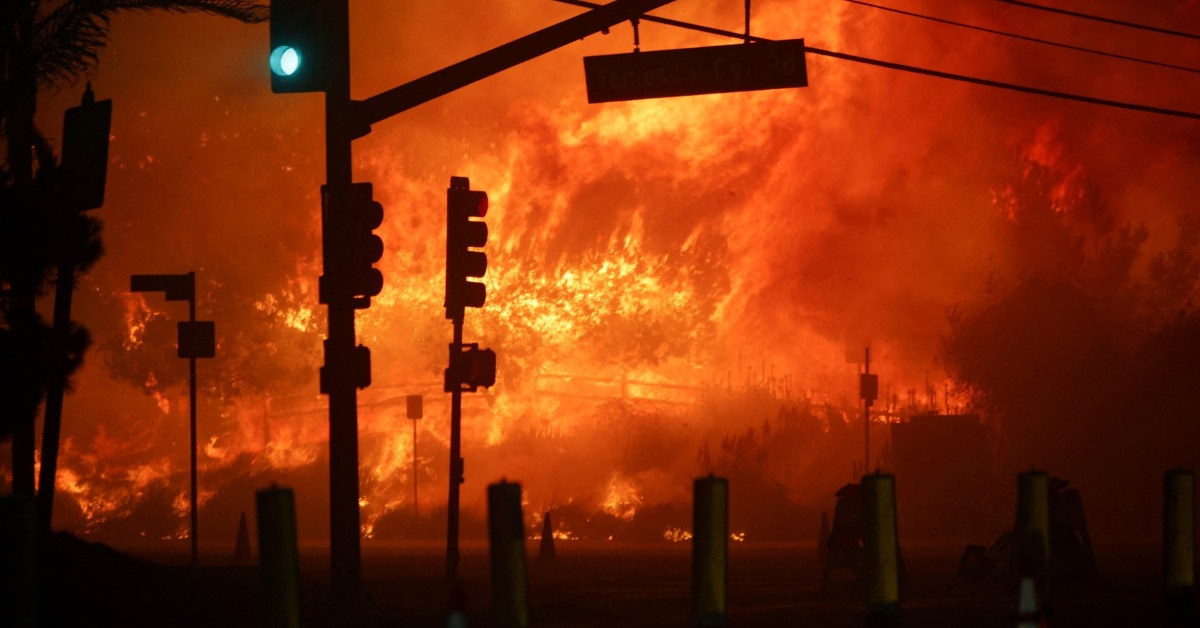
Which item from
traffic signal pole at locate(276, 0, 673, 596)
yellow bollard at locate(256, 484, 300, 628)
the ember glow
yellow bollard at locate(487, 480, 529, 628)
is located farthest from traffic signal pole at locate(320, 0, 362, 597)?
the ember glow

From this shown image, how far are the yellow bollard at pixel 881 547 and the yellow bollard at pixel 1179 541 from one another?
2.44 metres

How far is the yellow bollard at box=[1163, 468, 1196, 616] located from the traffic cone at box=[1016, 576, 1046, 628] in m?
3.41

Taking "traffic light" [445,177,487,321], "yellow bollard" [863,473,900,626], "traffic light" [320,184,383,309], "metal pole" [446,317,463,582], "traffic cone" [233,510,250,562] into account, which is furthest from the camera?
"traffic cone" [233,510,250,562]

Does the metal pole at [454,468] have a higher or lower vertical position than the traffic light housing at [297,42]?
lower

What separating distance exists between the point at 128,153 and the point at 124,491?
10146 mm

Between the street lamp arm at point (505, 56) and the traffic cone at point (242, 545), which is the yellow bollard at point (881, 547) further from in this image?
the traffic cone at point (242, 545)

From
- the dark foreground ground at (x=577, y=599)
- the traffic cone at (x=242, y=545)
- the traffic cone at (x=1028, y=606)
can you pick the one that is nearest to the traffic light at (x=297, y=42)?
the dark foreground ground at (x=577, y=599)

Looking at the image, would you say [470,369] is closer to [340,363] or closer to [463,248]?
[463,248]

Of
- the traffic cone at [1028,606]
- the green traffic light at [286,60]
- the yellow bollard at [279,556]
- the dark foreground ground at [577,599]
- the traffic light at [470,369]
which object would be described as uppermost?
the green traffic light at [286,60]

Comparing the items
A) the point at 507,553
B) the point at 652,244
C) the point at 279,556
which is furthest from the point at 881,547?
the point at 652,244

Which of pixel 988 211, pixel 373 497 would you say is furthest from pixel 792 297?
pixel 373 497

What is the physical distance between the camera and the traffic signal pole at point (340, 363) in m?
16.0

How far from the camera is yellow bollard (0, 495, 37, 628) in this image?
28.4ft

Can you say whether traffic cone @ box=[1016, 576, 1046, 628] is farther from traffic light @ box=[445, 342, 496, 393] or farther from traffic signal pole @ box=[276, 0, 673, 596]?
traffic light @ box=[445, 342, 496, 393]
